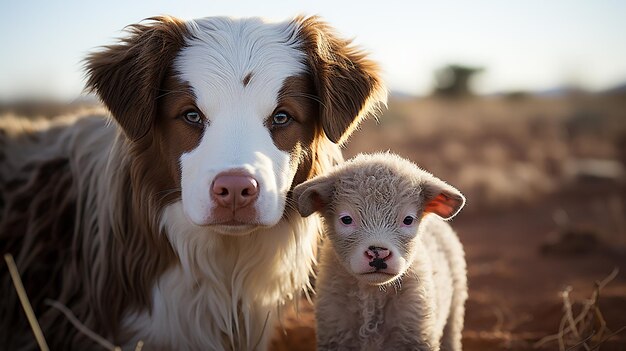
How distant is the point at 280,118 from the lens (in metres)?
4.15

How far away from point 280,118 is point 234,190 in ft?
2.39

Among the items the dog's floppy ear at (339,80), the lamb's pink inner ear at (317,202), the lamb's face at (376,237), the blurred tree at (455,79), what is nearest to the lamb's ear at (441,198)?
the lamb's face at (376,237)

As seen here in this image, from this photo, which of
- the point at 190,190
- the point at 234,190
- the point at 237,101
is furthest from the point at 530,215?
the point at 234,190

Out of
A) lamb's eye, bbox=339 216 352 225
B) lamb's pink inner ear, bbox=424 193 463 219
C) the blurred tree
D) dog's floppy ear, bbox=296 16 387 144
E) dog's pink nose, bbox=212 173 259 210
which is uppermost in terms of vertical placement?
the blurred tree

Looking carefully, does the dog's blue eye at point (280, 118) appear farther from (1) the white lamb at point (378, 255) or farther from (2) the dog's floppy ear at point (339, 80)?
(1) the white lamb at point (378, 255)

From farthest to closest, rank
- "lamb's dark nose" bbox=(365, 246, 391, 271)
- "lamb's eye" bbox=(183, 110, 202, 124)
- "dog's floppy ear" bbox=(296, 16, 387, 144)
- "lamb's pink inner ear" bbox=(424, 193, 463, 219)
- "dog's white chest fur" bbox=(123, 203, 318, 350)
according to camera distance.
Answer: "dog's white chest fur" bbox=(123, 203, 318, 350)
"dog's floppy ear" bbox=(296, 16, 387, 144)
"lamb's eye" bbox=(183, 110, 202, 124)
"lamb's pink inner ear" bbox=(424, 193, 463, 219)
"lamb's dark nose" bbox=(365, 246, 391, 271)

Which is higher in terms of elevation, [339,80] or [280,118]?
[339,80]

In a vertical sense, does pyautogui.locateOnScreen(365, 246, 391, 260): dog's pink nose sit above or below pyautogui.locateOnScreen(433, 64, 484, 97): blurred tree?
below

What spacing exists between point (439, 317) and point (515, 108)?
Result: 27.7 metres

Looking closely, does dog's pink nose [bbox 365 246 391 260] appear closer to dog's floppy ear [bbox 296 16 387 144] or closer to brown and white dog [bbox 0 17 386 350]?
brown and white dog [bbox 0 17 386 350]

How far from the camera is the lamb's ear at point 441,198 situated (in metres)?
3.83

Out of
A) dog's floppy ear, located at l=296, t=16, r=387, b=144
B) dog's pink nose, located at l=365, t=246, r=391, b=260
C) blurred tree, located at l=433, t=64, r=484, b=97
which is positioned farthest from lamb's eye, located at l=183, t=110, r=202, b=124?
blurred tree, located at l=433, t=64, r=484, b=97

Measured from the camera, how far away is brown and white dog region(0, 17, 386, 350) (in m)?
3.95

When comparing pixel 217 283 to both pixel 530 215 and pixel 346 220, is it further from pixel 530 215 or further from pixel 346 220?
pixel 530 215
